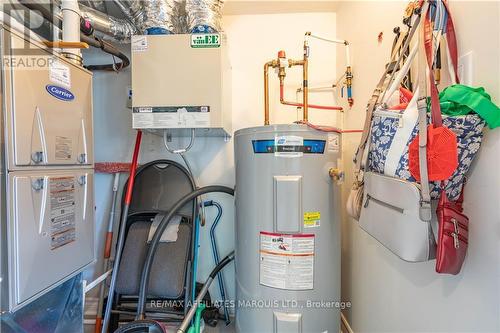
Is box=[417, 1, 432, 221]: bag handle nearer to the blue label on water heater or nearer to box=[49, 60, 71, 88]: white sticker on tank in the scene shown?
the blue label on water heater

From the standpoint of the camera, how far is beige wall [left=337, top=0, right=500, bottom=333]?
708 millimetres

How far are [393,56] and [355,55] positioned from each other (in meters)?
0.61

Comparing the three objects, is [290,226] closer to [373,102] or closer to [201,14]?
[373,102]

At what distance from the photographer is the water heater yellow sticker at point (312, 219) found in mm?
1236

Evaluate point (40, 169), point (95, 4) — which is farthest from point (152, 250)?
point (95, 4)

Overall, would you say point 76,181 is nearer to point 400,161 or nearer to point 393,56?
point 400,161

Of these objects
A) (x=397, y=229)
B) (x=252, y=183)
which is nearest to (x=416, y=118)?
(x=397, y=229)

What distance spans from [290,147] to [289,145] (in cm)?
1

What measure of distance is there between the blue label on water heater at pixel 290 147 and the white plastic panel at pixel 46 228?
87cm

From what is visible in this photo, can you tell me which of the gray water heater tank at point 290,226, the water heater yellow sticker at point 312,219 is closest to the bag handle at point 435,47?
the gray water heater tank at point 290,226

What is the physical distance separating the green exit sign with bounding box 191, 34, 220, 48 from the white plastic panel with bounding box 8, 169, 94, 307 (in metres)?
0.86

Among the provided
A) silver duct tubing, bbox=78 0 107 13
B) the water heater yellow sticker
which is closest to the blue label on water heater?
the water heater yellow sticker

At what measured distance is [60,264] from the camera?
1.13m

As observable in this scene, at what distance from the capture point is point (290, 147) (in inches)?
47.7
